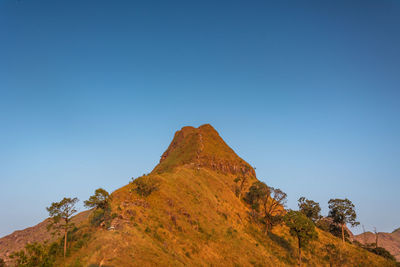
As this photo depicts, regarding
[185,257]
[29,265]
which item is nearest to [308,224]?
[185,257]

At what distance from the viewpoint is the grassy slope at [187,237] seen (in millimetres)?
25031

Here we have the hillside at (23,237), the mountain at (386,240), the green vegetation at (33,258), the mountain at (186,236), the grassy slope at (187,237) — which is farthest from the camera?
the mountain at (386,240)

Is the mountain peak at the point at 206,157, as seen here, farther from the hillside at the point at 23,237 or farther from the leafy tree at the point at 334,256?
the leafy tree at the point at 334,256

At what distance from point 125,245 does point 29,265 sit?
932 centimetres

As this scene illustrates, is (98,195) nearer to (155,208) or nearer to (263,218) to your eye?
(155,208)

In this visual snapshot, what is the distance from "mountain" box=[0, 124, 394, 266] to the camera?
2540 cm

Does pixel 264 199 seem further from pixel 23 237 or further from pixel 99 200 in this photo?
pixel 23 237

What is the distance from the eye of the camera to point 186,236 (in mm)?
37844

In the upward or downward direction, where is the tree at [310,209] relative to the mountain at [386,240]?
upward

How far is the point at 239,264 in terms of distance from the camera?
37188mm

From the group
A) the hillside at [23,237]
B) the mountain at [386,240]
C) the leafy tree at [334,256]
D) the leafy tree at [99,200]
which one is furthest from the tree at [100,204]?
the mountain at [386,240]

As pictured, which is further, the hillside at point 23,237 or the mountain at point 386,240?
the mountain at point 386,240

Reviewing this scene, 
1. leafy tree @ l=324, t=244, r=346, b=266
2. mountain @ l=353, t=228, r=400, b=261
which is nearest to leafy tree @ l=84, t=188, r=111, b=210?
leafy tree @ l=324, t=244, r=346, b=266

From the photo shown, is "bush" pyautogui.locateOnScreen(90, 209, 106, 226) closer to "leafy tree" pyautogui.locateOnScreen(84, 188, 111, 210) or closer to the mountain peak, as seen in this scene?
Answer: "leafy tree" pyautogui.locateOnScreen(84, 188, 111, 210)
